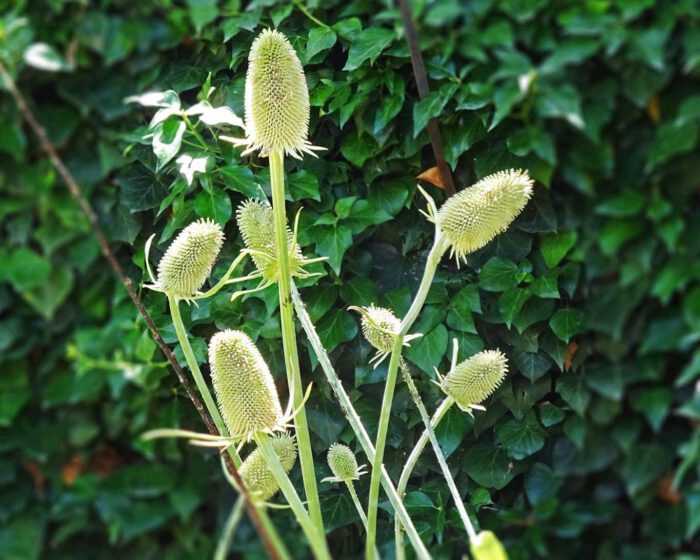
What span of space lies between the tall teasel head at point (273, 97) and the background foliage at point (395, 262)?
0.32m

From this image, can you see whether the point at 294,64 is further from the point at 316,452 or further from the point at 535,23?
the point at 316,452

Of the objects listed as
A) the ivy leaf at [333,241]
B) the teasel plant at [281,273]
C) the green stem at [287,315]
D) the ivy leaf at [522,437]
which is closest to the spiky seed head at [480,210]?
the teasel plant at [281,273]

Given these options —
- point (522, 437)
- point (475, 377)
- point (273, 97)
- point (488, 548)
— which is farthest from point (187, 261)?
point (522, 437)

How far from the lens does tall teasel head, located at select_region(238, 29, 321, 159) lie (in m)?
1.38

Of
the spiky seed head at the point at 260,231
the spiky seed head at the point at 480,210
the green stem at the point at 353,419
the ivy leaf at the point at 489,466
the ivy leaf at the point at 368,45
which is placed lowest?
the ivy leaf at the point at 489,466

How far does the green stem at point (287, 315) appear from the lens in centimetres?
137

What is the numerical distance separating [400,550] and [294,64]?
83cm

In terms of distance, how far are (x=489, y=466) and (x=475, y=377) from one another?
0.39m

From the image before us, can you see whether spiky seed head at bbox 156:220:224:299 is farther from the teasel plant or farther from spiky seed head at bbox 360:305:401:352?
spiky seed head at bbox 360:305:401:352

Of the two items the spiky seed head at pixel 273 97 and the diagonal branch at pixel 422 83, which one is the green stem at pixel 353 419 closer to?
the spiky seed head at pixel 273 97

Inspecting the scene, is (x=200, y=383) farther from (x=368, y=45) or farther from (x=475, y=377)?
(x=368, y=45)

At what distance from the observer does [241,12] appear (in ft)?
5.72

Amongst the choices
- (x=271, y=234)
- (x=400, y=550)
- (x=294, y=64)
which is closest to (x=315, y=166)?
(x=271, y=234)

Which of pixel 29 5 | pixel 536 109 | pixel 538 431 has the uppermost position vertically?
pixel 29 5
